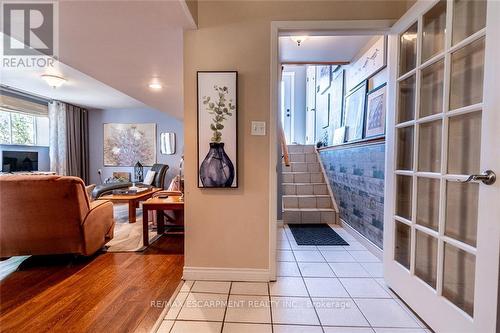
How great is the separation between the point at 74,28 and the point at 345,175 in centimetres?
319

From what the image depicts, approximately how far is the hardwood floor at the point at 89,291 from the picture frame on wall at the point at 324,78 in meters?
3.70

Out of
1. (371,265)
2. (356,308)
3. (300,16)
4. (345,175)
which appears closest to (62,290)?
(356,308)

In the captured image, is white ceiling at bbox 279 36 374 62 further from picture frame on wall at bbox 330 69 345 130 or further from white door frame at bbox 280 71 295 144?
white door frame at bbox 280 71 295 144

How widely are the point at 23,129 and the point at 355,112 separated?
6.66 m

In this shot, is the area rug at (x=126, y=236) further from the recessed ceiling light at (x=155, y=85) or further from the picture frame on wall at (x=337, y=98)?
the picture frame on wall at (x=337, y=98)

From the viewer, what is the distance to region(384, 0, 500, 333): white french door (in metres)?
1.06

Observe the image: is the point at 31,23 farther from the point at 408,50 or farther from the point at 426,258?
the point at 426,258

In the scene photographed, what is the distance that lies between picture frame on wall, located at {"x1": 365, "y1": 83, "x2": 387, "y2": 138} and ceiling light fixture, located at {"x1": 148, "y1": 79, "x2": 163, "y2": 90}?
8.69 ft

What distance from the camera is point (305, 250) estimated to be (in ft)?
8.47

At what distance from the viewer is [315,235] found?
3.06 m

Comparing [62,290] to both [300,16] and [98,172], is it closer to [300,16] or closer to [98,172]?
[300,16]

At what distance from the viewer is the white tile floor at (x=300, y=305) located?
4.70 feet

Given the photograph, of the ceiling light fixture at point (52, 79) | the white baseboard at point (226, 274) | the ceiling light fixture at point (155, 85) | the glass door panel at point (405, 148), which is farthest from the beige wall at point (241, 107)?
the ceiling light fixture at point (52, 79)

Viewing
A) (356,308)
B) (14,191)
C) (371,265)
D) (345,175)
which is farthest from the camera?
(345,175)
